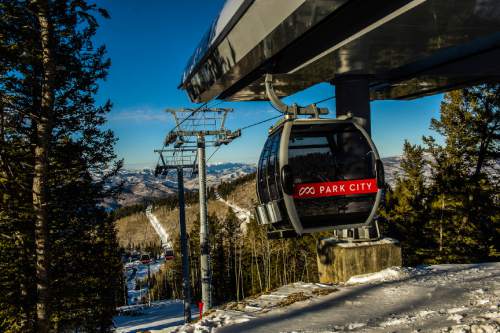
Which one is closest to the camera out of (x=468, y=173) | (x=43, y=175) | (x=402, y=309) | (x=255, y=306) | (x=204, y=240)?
(x=402, y=309)

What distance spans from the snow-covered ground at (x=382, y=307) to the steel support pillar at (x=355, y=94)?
314 centimetres

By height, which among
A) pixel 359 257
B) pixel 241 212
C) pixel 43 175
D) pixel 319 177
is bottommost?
pixel 241 212

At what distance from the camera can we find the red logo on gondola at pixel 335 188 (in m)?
5.58

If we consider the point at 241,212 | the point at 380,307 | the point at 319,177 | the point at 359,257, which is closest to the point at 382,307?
the point at 380,307

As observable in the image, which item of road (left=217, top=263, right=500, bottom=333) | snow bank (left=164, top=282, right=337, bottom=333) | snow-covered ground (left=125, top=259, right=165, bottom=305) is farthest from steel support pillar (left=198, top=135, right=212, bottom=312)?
snow-covered ground (left=125, top=259, right=165, bottom=305)

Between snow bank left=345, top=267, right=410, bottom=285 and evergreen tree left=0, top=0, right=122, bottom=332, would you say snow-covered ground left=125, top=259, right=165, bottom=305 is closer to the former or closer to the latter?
evergreen tree left=0, top=0, right=122, bottom=332

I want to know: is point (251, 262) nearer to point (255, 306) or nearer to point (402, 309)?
point (255, 306)

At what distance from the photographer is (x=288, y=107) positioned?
5.74m

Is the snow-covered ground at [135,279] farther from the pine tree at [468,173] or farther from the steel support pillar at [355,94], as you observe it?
the steel support pillar at [355,94]

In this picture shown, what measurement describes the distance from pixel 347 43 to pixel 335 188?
7.27 ft

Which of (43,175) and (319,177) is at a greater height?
(43,175)

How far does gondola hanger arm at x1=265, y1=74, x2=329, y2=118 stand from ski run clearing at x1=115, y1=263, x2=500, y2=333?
2.96 metres

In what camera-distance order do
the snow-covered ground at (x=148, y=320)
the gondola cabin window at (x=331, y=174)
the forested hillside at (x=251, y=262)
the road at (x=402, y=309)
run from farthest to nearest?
the forested hillside at (x=251, y=262)
the snow-covered ground at (x=148, y=320)
the gondola cabin window at (x=331, y=174)
the road at (x=402, y=309)

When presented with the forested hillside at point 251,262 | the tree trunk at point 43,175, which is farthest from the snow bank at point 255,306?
the forested hillside at point 251,262
